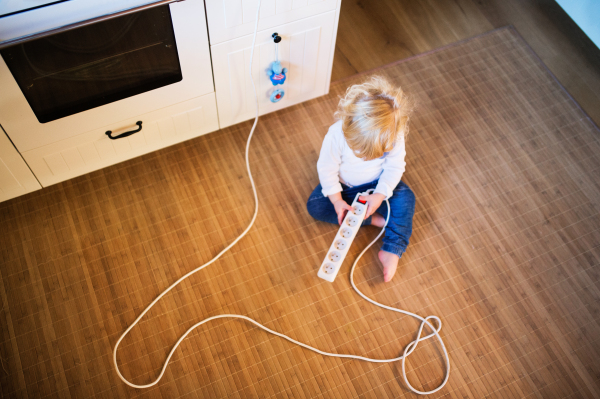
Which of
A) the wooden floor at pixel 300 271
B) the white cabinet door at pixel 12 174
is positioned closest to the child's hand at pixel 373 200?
the wooden floor at pixel 300 271

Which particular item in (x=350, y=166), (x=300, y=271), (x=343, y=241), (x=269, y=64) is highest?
(x=269, y=64)

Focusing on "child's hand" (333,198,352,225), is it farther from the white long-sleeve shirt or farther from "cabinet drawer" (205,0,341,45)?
"cabinet drawer" (205,0,341,45)

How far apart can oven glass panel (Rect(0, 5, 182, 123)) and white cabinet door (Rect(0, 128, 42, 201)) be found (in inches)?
5.0

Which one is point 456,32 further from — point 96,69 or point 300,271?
Answer: point 96,69

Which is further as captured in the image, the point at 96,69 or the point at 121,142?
the point at 121,142

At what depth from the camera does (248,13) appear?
114 centimetres

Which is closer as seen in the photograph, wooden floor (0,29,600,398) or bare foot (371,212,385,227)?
wooden floor (0,29,600,398)

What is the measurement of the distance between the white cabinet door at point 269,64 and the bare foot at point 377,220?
0.47 m

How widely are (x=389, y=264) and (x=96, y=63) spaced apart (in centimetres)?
89

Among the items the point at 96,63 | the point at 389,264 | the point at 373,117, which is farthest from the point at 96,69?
the point at 389,264

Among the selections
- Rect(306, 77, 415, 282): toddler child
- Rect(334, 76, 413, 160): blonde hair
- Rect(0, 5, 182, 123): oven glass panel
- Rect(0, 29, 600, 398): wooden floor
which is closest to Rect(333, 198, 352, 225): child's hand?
Rect(306, 77, 415, 282): toddler child

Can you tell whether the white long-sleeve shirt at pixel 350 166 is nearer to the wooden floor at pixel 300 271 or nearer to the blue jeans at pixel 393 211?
the blue jeans at pixel 393 211

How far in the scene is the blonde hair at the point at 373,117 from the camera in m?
1.04

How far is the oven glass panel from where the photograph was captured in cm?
99
